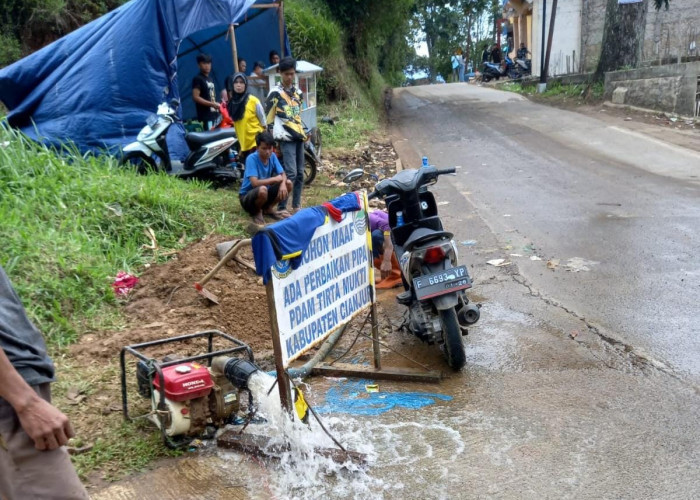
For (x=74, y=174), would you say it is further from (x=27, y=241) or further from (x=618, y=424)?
(x=618, y=424)

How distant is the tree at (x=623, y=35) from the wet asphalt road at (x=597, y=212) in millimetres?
3078

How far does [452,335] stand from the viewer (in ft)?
14.2

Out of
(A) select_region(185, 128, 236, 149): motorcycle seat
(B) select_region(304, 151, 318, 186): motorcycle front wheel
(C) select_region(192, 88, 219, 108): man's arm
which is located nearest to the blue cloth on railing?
(A) select_region(185, 128, 236, 149): motorcycle seat

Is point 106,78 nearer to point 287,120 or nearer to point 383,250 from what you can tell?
point 287,120

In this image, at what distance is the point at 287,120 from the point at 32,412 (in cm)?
638

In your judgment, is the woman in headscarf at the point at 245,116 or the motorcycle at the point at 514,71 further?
the motorcycle at the point at 514,71

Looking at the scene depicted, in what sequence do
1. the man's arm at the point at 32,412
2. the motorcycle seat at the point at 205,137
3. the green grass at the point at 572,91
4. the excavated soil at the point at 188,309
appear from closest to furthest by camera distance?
the man's arm at the point at 32,412 → the excavated soil at the point at 188,309 → the motorcycle seat at the point at 205,137 → the green grass at the point at 572,91

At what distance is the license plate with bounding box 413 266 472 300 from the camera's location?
4.35 metres

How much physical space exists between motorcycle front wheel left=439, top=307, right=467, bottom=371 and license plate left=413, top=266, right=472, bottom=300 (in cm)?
14

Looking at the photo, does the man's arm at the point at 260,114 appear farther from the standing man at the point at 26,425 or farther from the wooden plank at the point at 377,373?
the standing man at the point at 26,425

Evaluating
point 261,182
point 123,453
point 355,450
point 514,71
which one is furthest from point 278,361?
point 514,71

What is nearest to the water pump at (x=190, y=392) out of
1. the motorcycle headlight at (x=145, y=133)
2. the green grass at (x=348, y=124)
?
the motorcycle headlight at (x=145, y=133)

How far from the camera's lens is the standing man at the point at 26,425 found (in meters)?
1.92

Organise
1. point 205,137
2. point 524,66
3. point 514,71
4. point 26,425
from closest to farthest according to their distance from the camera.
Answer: point 26,425 < point 205,137 < point 524,66 < point 514,71
